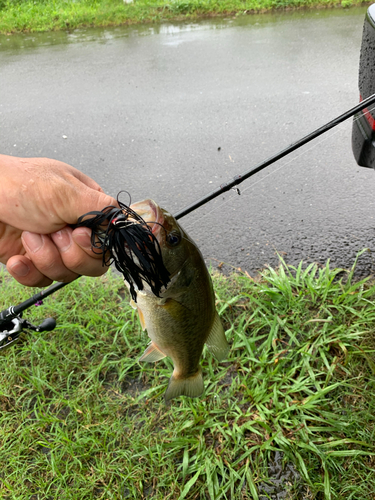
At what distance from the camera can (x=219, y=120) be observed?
470 centimetres

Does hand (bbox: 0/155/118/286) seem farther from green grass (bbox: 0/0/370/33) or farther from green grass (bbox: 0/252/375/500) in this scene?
green grass (bbox: 0/0/370/33)

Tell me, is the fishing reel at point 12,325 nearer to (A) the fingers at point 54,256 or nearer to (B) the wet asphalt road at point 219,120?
(A) the fingers at point 54,256

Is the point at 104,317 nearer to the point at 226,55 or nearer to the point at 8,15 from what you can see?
the point at 226,55

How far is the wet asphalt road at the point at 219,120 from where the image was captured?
329 cm

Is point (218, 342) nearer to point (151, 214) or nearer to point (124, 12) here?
point (151, 214)

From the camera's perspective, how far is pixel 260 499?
5.79ft

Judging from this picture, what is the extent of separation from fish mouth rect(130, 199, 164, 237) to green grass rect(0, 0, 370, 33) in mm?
8502

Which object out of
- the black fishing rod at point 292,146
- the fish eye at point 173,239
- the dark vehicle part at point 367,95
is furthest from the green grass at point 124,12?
the fish eye at point 173,239

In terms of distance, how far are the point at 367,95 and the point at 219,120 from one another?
2.57m

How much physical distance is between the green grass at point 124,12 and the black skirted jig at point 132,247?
28.2 feet

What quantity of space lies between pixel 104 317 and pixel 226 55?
5417 mm

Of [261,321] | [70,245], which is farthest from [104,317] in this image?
[70,245]

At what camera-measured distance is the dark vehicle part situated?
222cm

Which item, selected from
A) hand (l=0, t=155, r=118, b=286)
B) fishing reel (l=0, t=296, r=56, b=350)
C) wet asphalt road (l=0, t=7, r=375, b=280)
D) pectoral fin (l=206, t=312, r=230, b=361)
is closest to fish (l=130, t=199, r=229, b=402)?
pectoral fin (l=206, t=312, r=230, b=361)
